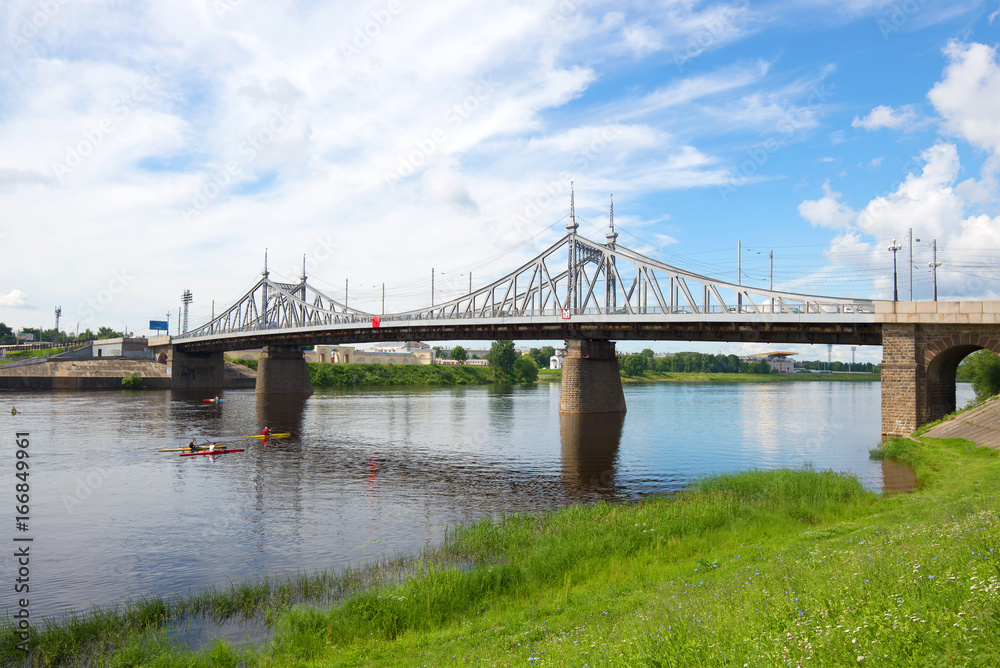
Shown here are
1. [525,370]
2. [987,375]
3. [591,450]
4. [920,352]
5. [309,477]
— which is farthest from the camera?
[525,370]

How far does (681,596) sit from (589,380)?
48536mm

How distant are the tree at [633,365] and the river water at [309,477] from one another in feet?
330

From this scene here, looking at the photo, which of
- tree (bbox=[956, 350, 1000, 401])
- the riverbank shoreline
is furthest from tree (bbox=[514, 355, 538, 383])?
tree (bbox=[956, 350, 1000, 401])

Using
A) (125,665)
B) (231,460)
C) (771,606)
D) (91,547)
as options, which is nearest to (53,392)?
(231,460)

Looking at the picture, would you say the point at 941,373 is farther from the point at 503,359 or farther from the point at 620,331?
the point at 503,359

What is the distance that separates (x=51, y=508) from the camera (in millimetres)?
21188

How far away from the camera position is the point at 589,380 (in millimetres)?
57250

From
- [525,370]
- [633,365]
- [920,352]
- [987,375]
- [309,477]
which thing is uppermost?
[920,352]

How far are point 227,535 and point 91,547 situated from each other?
3.24 meters

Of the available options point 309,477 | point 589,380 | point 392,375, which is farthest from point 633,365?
point 309,477

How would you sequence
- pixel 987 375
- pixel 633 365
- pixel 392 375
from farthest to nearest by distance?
pixel 633 365
pixel 392 375
pixel 987 375

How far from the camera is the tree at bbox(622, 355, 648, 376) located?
15812cm

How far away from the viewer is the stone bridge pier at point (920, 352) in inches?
1294

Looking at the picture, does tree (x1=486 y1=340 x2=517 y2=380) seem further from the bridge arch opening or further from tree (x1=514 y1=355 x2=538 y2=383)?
the bridge arch opening
